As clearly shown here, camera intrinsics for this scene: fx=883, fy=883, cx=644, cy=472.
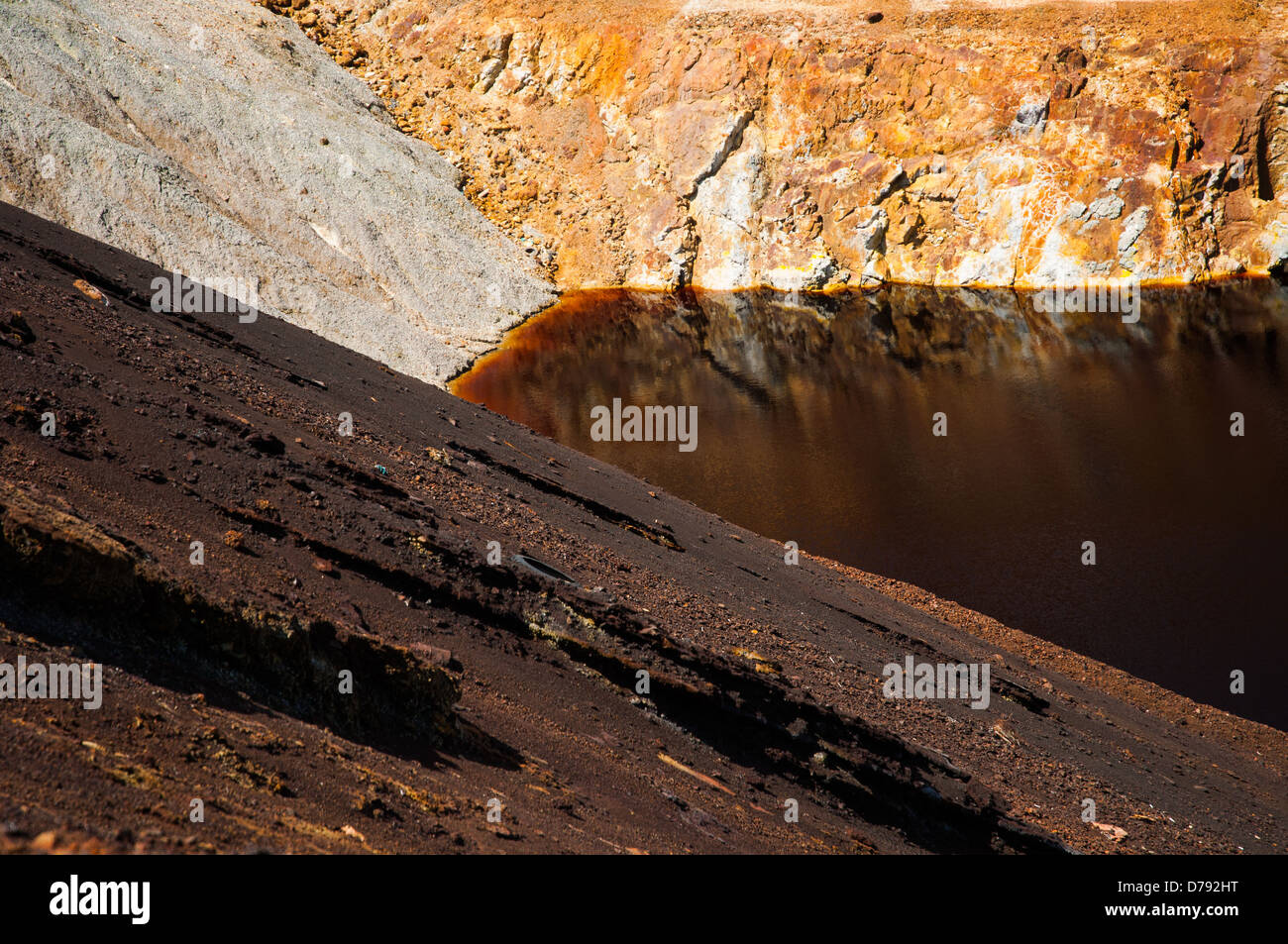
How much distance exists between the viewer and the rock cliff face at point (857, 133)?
49094mm

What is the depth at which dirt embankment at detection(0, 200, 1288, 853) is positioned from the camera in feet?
21.5

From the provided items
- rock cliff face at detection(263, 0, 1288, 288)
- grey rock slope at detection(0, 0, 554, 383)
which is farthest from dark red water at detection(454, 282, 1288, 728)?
grey rock slope at detection(0, 0, 554, 383)

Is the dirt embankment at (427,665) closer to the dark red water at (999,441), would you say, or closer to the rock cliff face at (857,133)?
the dark red water at (999,441)

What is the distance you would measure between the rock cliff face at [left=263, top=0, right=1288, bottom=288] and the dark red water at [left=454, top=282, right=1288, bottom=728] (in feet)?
12.1

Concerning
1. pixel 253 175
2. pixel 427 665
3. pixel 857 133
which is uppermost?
pixel 857 133

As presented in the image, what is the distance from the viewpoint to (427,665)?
8.80 metres

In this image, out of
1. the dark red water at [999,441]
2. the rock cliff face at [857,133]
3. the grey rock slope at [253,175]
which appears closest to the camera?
the dark red water at [999,441]

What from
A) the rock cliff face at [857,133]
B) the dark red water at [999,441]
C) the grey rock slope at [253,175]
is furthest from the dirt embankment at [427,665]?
the rock cliff face at [857,133]

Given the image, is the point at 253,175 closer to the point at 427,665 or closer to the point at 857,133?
the point at 857,133

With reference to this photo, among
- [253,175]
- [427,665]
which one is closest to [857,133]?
[253,175]

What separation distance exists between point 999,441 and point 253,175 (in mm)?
36092

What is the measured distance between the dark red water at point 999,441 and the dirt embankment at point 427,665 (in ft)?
9.10
